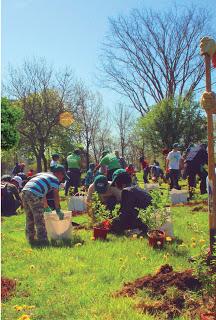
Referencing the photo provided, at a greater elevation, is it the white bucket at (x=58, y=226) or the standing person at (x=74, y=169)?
the standing person at (x=74, y=169)

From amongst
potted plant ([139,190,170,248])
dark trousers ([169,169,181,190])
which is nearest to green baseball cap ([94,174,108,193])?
potted plant ([139,190,170,248])

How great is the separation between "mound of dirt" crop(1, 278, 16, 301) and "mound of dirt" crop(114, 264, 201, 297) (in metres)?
1.19

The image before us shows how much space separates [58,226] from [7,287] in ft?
9.91

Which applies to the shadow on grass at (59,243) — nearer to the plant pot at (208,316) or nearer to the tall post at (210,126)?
the tall post at (210,126)

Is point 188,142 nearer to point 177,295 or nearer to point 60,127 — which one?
point 60,127

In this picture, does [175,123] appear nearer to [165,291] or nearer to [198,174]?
[198,174]

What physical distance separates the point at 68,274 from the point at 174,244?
200cm

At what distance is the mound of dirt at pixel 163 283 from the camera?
15.3 ft

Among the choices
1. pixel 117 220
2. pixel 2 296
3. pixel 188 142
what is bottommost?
pixel 2 296

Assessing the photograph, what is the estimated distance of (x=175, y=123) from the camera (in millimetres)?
32750

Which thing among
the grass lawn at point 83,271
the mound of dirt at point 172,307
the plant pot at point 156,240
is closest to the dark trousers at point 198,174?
the grass lawn at point 83,271

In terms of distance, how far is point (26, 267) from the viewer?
6.52 meters

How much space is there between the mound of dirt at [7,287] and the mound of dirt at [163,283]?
119cm

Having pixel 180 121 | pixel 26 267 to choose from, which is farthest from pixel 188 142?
pixel 26 267
